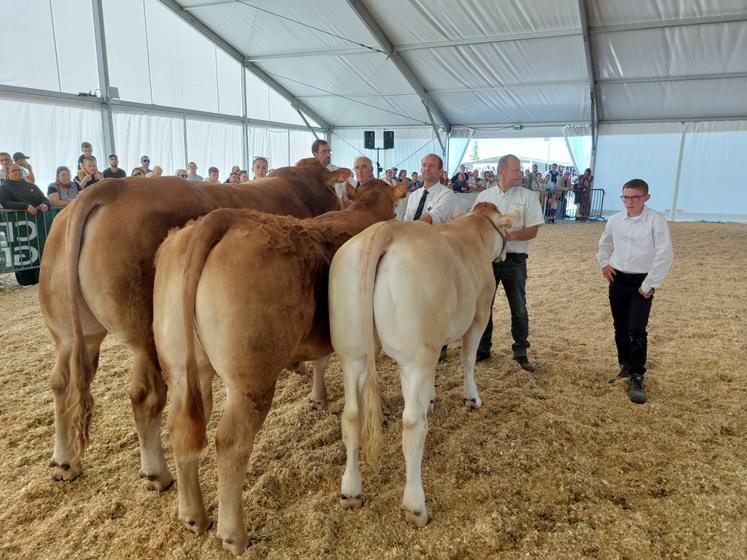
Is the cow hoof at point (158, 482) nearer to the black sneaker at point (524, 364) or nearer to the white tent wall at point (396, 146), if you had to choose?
the black sneaker at point (524, 364)

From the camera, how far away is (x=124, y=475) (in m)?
2.81

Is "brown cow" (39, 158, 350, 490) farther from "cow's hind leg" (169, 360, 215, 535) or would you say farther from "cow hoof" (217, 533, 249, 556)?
"cow hoof" (217, 533, 249, 556)

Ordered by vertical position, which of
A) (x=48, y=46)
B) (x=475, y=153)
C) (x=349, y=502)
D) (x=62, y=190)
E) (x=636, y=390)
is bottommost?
(x=349, y=502)

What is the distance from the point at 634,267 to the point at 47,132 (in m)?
12.9

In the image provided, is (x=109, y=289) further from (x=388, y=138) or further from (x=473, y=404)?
(x=388, y=138)

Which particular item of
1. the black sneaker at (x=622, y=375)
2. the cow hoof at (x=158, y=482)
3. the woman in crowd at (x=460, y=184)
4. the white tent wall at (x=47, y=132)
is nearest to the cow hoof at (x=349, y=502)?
the cow hoof at (x=158, y=482)

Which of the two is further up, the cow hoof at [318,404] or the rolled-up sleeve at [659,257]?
the rolled-up sleeve at [659,257]

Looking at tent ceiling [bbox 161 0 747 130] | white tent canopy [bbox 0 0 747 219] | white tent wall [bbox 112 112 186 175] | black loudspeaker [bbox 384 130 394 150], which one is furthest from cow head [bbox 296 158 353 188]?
black loudspeaker [bbox 384 130 394 150]

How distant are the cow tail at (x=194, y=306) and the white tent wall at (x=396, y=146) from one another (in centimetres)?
2109

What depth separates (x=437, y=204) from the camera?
4449 millimetres

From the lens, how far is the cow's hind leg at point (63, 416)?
2.73 meters

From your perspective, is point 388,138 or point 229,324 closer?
point 229,324

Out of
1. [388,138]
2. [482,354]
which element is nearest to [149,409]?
[482,354]

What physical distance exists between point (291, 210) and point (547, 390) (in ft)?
8.37
